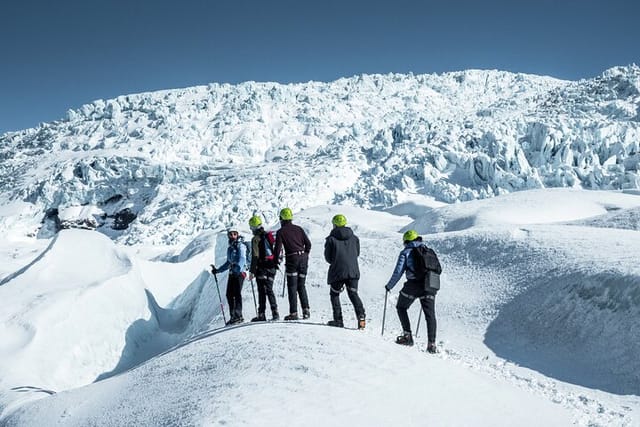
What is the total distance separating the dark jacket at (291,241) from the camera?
661cm

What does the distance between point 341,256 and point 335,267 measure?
17 cm

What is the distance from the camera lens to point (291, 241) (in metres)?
6.64

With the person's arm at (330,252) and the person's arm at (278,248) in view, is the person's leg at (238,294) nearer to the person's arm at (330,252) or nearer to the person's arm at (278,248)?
the person's arm at (278,248)

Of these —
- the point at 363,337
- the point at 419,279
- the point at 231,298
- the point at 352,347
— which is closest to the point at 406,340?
the point at 363,337

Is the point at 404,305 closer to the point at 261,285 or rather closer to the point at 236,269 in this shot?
the point at 261,285

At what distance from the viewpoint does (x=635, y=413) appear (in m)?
4.81

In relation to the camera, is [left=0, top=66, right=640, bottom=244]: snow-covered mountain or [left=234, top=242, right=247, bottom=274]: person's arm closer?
[left=234, top=242, right=247, bottom=274]: person's arm

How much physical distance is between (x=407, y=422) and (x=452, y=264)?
7.61m

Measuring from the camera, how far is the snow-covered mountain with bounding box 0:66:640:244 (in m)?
46.3

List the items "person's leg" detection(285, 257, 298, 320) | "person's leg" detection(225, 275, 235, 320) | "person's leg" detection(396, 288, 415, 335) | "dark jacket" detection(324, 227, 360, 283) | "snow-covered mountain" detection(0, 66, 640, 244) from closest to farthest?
"person's leg" detection(396, 288, 415, 335)
"dark jacket" detection(324, 227, 360, 283)
"person's leg" detection(285, 257, 298, 320)
"person's leg" detection(225, 275, 235, 320)
"snow-covered mountain" detection(0, 66, 640, 244)

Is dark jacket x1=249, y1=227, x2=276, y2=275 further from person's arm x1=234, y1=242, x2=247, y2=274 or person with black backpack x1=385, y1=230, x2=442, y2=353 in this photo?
person with black backpack x1=385, y1=230, x2=442, y2=353

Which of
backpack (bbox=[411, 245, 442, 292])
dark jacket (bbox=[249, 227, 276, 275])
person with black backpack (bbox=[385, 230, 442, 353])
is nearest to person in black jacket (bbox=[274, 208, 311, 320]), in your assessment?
dark jacket (bbox=[249, 227, 276, 275])

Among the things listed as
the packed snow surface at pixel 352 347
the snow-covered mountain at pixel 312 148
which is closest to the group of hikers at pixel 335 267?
the packed snow surface at pixel 352 347

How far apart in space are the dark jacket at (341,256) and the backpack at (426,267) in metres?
0.77
